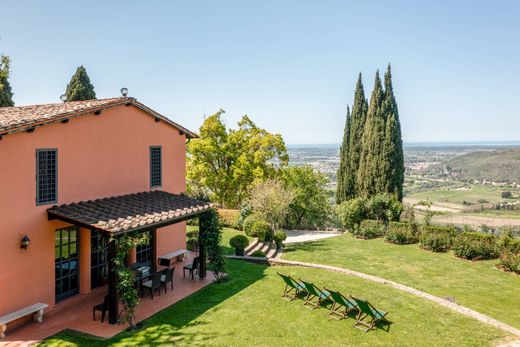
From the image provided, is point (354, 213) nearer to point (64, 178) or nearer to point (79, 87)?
point (64, 178)

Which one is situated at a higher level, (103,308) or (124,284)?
(124,284)

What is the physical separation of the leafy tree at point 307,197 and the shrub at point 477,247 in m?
16.8

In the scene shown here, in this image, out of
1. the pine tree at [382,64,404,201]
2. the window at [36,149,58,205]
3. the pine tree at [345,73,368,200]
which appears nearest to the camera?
the window at [36,149,58,205]

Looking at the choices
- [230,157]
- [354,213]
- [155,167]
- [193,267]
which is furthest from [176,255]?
[230,157]

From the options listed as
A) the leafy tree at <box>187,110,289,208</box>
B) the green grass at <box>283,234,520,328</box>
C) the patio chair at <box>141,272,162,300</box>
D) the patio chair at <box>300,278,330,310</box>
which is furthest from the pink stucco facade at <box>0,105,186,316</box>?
the leafy tree at <box>187,110,289,208</box>

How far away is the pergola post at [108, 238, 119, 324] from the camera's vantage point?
1049cm

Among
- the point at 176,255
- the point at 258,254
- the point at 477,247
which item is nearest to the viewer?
the point at 176,255

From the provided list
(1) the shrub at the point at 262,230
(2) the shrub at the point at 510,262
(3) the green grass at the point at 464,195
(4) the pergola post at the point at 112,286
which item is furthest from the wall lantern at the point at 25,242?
(3) the green grass at the point at 464,195

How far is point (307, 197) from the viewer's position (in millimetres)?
35938

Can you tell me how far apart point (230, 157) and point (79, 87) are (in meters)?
15.4

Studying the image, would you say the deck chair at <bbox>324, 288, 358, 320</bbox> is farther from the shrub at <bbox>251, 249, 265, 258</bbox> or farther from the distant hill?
the distant hill

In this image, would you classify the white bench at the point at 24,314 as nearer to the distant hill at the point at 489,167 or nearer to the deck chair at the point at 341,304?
the deck chair at the point at 341,304

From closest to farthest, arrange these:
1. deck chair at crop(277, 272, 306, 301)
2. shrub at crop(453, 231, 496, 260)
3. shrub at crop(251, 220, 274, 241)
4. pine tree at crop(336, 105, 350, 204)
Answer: deck chair at crop(277, 272, 306, 301)
shrub at crop(453, 231, 496, 260)
shrub at crop(251, 220, 274, 241)
pine tree at crop(336, 105, 350, 204)

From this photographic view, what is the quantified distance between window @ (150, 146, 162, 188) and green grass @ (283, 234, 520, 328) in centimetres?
827
